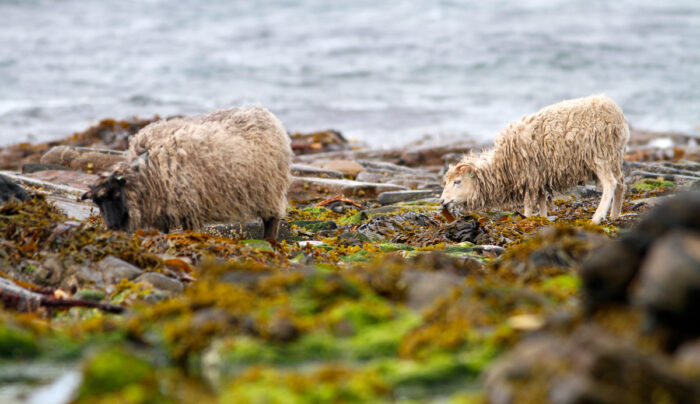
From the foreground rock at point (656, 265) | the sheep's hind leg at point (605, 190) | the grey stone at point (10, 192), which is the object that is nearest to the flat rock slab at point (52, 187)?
the grey stone at point (10, 192)

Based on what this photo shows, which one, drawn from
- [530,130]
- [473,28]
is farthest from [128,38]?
[530,130]

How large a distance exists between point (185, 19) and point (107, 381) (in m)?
48.4

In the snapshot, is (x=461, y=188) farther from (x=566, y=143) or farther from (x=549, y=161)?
(x=566, y=143)

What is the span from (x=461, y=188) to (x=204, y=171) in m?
4.90

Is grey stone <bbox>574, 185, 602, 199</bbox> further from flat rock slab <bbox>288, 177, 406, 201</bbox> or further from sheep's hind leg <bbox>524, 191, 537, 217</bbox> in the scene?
flat rock slab <bbox>288, 177, 406, 201</bbox>

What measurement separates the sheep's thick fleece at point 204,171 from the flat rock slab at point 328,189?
5.14m

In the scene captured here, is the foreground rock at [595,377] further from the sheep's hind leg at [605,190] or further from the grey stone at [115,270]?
the sheep's hind leg at [605,190]

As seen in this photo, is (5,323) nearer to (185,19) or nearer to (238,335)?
(238,335)

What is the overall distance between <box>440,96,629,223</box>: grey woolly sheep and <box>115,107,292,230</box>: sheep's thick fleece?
3700mm

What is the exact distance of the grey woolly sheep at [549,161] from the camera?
477 inches

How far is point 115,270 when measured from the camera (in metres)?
7.44

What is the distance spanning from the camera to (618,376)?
334cm

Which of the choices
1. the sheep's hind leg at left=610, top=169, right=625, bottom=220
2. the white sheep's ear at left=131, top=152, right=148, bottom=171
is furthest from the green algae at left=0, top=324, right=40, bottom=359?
the sheep's hind leg at left=610, top=169, right=625, bottom=220

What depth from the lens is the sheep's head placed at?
1252cm
